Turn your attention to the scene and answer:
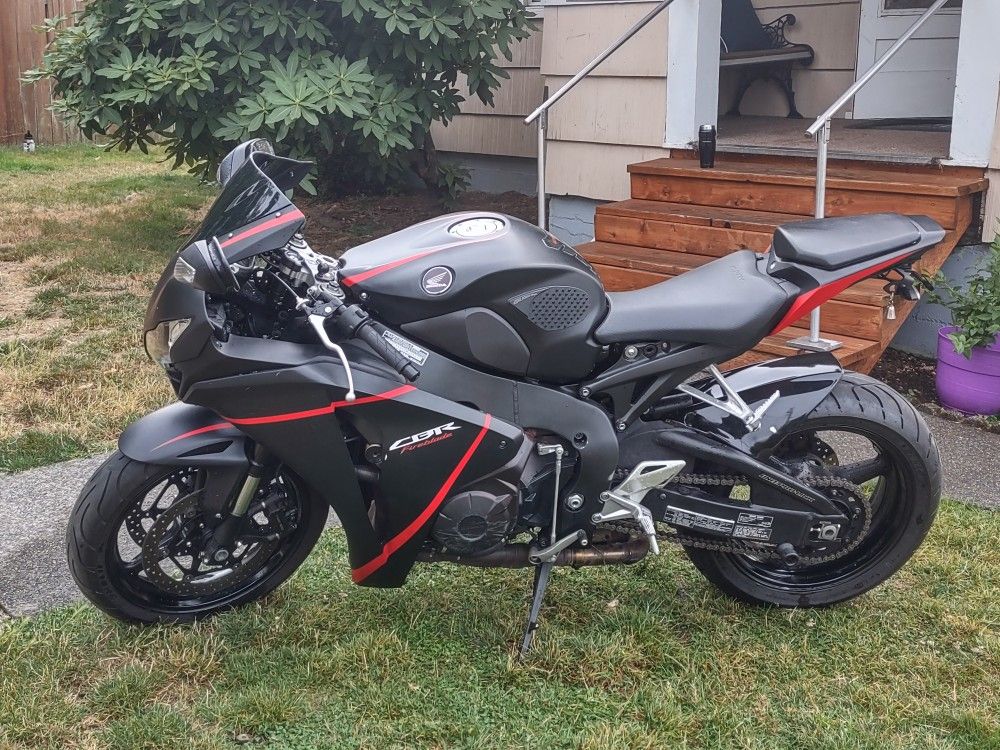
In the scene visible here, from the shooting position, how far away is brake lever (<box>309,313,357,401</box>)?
2.29 metres

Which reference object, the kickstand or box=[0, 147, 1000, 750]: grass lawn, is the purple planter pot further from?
the kickstand

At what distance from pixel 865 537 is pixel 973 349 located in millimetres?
1833

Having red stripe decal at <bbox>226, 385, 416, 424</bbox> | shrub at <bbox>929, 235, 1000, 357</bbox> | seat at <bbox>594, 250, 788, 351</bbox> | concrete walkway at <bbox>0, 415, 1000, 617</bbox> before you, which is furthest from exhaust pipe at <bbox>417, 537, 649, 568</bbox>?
shrub at <bbox>929, 235, 1000, 357</bbox>

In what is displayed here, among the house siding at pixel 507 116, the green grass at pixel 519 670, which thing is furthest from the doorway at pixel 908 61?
the green grass at pixel 519 670

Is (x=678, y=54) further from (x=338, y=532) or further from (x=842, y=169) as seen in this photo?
(x=338, y=532)

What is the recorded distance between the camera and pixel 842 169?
5.29m

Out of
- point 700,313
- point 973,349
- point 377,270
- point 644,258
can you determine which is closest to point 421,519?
point 377,270

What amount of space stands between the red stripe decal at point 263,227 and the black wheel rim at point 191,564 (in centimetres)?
64

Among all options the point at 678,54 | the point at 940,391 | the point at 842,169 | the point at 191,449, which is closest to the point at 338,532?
the point at 191,449

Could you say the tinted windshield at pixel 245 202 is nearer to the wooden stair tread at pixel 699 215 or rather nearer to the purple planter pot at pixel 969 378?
the wooden stair tread at pixel 699 215

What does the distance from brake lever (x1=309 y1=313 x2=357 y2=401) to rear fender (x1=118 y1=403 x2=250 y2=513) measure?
389 mm

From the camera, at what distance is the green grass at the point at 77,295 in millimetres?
4249

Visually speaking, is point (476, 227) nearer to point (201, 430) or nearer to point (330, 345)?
point (330, 345)

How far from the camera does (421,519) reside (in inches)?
99.8
